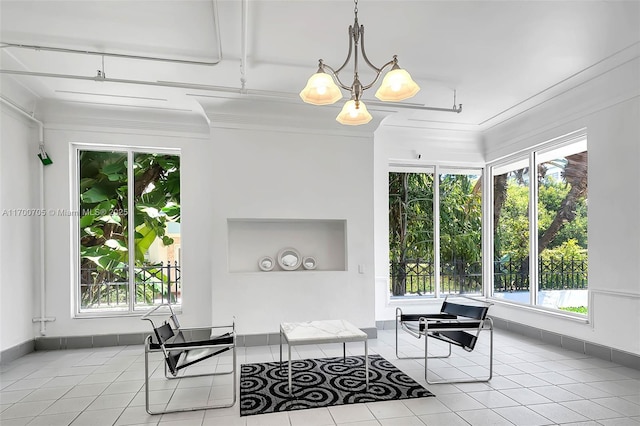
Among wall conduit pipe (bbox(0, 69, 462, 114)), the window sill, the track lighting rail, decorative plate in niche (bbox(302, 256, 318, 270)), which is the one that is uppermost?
the track lighting rail

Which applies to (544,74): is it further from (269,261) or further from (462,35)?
(269,261)

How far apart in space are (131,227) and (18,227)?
1.23 meters

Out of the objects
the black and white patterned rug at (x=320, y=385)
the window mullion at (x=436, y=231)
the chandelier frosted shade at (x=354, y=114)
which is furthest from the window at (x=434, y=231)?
the chandelier frosted shade at (x=354, y=114)

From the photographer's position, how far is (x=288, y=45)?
3314 mm

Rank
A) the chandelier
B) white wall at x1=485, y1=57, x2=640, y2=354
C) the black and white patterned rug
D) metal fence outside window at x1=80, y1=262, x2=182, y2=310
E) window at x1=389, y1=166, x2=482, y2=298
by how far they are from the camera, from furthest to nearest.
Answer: window at x1=389, y1=166, x2=482, y2=298 < metal fence outside window at x1=80, y1=262, x2=182, y2=310 < white wall at x1=485, y1=57, x2=640, y2=354 < the black and white patterned rug < the chandelier

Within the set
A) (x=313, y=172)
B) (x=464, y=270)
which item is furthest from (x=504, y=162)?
(x=313, y=172)

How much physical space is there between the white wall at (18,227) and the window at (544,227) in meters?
6.81

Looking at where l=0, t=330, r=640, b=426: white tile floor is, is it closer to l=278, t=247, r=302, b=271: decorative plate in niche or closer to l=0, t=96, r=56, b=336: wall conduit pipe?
l=0, t=96, r=56, b=336: wall conduit pipe

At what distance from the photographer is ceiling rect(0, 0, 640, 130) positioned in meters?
2.81

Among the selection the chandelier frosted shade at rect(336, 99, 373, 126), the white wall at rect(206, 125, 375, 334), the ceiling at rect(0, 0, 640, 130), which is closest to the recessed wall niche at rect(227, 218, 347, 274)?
the white wall at rect(206, 125, 375, 334)

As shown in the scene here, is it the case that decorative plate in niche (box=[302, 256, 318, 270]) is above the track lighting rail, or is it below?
below

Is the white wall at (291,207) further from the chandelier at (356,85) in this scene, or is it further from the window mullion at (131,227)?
the chandelier at (356,85)

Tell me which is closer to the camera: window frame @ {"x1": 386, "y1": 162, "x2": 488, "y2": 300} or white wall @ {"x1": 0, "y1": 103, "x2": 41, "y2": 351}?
white wall @ {"x1": 0, "y1": 103, "x2": 41, "y2": 351}

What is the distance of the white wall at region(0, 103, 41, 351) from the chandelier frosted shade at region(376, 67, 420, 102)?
4377 millimetres
